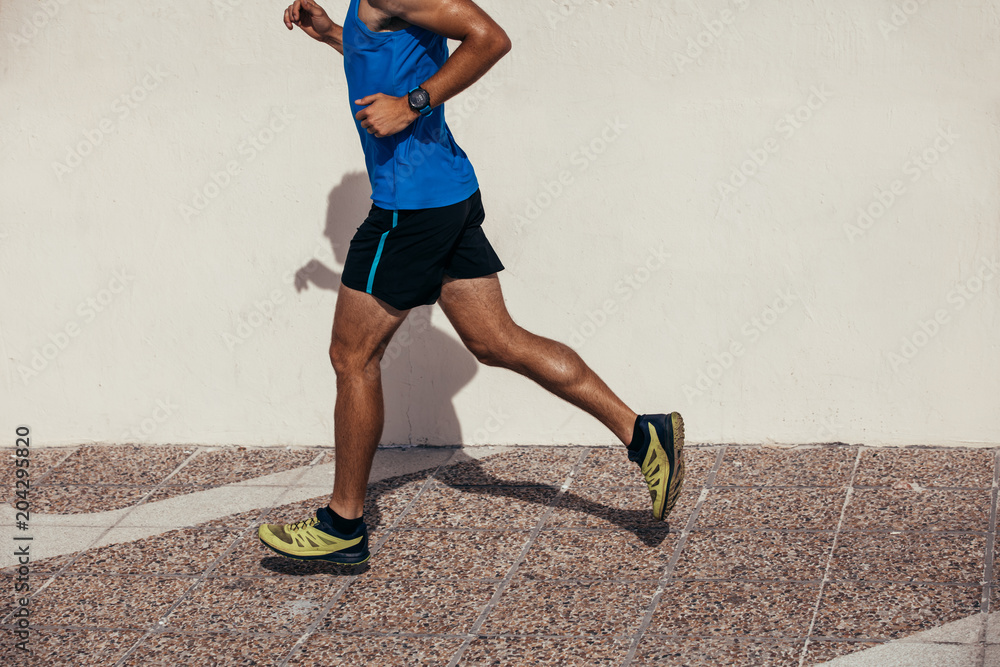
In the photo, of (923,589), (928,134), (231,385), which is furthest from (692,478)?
(231,385)

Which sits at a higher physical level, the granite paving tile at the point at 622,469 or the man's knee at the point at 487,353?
the man's knee at the point at 487,353

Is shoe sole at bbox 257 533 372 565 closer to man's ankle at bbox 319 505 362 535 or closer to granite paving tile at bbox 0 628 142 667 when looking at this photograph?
man's ankle at bbox 319 505 362 535

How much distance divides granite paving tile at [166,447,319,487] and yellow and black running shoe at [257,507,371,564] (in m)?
1.03

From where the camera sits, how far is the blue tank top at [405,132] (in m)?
3.77

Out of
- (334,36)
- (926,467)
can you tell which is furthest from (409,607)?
(926,467)

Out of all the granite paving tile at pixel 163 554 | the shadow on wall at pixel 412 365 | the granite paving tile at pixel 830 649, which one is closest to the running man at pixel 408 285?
the granite paving tile at pixel 163 554

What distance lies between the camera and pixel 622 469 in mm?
4801

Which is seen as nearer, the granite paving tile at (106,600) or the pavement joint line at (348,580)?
the pavement joint line at (348,580)

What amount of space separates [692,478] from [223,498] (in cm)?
191

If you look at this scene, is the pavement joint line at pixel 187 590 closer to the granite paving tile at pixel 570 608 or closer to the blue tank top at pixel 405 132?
the granite paving tile at pixel 570 608

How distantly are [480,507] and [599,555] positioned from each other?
2.12 feet

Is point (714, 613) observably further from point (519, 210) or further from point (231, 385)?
point (231, 385)

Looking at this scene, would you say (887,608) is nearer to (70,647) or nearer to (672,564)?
(672,564)

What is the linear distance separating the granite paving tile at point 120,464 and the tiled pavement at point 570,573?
0.28 ft
